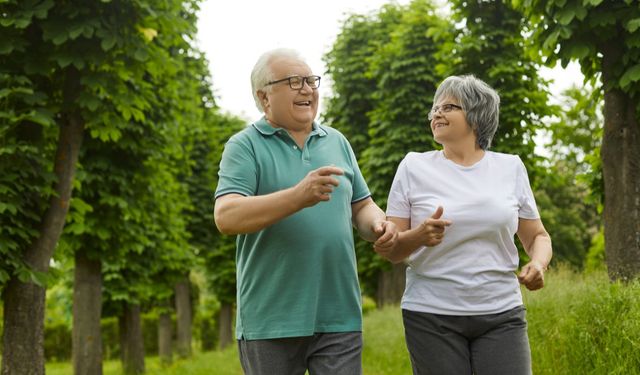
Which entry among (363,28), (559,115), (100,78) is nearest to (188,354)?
(363,28)

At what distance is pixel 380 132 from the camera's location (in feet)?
66.3

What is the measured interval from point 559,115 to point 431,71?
5174 millimetres

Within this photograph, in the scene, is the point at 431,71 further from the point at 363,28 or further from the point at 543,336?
the point at 543,336

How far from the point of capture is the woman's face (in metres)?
3.63

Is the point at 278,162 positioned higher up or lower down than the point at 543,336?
Result: higher up

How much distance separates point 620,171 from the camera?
754 centimetres

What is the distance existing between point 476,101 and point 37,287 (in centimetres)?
589

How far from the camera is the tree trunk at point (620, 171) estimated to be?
24.5ft

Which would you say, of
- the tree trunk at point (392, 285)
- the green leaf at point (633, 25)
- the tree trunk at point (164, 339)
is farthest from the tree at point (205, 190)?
the green leaf at point (633, 25)

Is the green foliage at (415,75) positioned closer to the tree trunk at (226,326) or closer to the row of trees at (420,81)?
the row of trees at (420,81)

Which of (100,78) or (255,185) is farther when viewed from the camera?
(100,78)

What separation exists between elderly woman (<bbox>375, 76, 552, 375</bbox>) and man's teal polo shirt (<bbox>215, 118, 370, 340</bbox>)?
27 centimetres

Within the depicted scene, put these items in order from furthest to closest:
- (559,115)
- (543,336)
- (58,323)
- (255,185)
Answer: (58,323) < (559,115) < (543,336) < (255,185)

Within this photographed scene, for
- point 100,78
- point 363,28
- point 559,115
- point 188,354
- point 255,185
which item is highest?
point 363,28
